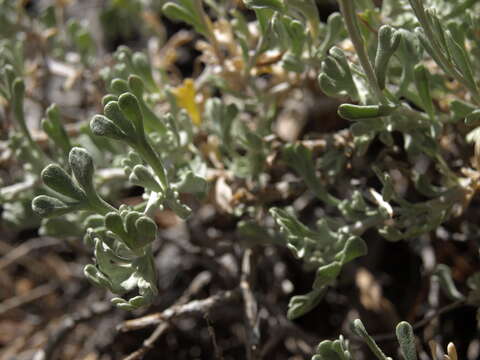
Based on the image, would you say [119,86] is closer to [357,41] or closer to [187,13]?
[187,13]

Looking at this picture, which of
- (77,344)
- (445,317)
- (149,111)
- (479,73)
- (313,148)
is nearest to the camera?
(149,111)

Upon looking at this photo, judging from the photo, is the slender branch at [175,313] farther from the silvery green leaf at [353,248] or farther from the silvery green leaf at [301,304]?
the silvery green leaf at [353,248]

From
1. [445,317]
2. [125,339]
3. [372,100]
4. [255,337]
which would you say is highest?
[372,100]

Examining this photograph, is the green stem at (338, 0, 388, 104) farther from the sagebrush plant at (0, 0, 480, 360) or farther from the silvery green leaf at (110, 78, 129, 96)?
the silvery green leaf at (110, 78, 129, 96)

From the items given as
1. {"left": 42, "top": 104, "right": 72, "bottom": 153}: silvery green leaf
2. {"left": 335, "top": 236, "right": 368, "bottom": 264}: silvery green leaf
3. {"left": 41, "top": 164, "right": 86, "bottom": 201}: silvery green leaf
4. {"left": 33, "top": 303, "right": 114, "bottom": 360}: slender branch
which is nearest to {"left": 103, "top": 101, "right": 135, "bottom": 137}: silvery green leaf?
{"left": 41, "top": 164, "right": 86, "bottom": 201}: silvery green leaf

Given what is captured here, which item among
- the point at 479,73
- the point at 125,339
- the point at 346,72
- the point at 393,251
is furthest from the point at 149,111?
the point at 393,251

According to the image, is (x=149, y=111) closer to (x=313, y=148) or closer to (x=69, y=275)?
(x=313, y=148)

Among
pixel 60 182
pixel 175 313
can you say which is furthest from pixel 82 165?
pixel 175 313

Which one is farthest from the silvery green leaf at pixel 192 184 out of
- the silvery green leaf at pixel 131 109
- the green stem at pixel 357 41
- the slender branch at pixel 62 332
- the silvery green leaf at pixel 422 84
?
the slender branch at pixel 62 332
